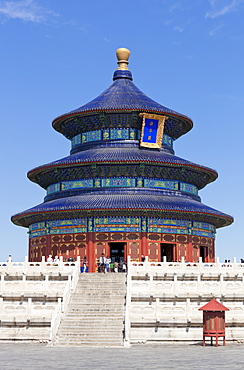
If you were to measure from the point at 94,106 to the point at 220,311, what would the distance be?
32969 mm

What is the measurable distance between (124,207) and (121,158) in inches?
187

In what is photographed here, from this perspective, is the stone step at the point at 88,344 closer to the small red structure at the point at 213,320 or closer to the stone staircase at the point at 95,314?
the stone staircase at the point at 95,314

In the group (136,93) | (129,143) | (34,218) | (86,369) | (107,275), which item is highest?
(136,93)

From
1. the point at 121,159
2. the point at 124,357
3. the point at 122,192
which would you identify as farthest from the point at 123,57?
the point at 124,357

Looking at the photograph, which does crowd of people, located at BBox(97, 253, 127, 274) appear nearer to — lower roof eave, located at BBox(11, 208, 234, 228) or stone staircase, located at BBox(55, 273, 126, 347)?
lower roof eave, located at BBox(11, 208, 234, 228)

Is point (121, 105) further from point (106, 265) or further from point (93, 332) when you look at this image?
point (93, 332)

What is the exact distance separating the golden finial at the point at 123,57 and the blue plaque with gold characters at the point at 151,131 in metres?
8.84

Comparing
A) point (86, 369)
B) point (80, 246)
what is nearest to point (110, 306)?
point (86, 369)

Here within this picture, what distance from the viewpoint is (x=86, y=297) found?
35562 millimetres

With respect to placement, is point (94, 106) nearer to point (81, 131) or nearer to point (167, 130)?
point (81, 131)

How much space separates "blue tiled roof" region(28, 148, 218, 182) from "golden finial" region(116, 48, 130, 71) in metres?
10.9

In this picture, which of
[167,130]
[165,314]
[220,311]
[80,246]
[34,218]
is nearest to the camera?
[220,311]

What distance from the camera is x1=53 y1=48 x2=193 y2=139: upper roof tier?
58969 millimetres

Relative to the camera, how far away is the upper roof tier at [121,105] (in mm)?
58969
